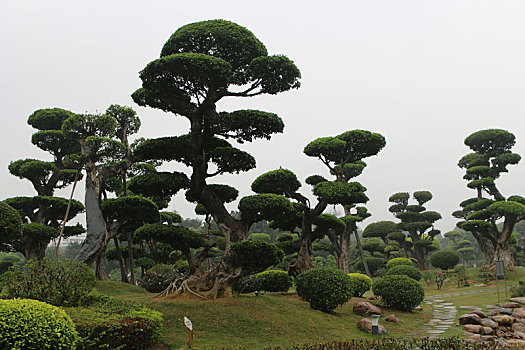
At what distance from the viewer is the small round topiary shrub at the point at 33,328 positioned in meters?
4.58

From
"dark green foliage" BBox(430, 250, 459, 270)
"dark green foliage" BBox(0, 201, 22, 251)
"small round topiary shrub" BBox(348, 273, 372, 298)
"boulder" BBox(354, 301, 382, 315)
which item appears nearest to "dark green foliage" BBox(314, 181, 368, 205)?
"small round topiary shrub" BBox(348, 273, 372, 298)

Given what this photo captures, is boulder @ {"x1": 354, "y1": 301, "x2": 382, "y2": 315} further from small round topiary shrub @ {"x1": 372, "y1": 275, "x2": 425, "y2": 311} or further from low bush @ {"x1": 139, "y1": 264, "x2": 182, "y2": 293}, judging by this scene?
low bush @ {"x1": 139, "y1": 264, "x2": 182, "y2": 293}

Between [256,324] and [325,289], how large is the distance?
9.99 ft

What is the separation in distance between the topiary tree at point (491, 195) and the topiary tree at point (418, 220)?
5.42m

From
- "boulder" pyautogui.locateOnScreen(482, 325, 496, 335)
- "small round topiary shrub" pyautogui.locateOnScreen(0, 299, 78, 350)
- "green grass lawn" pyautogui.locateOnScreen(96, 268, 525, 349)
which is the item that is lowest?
"boulder" pyautogui.locateOnScreen(482, 325, 496, 335)

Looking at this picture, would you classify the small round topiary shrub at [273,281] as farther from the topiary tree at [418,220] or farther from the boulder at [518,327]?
the topiary tree at [418,220]

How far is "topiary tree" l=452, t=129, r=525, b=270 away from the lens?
2483 cm

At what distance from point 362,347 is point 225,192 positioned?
7554 mm

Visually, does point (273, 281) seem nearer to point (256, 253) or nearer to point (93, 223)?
point (256, 253)

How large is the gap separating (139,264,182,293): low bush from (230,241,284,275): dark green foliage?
5501 millimetres

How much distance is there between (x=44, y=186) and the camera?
69.5 ft

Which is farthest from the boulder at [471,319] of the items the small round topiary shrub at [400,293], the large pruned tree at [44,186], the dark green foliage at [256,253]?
the large pruned tree at [44,186]

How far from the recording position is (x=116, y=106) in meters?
18.6

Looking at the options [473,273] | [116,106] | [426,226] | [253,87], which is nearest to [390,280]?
[253,87]
